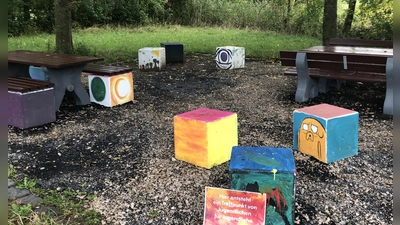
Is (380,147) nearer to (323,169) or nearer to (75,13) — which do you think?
(323,169)

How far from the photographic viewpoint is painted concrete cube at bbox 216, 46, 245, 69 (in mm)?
8758

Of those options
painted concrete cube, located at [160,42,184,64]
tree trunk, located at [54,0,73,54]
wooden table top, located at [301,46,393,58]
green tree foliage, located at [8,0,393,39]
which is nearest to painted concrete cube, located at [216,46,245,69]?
painted concrete cube, located at [160,42,184,64]

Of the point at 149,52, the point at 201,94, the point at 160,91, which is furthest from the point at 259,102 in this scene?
the point at 149,52

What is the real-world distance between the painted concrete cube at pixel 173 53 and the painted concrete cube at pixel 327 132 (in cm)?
588

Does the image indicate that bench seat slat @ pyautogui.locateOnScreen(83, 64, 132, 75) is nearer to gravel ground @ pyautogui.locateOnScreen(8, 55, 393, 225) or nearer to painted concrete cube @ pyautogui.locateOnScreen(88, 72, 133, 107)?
painted concrete cube @ pyautogui.locateOnScreen(88, 72, 133, 107)

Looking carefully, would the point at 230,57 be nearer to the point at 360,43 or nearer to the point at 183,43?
the point at 360,43

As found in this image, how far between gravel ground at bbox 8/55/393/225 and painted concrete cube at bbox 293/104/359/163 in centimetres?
10

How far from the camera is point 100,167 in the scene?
3953 mm

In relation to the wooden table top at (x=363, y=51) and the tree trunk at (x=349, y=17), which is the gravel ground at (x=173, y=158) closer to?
the wooden table top at (x=363, y=51)

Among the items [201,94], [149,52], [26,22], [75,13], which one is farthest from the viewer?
[75,13]

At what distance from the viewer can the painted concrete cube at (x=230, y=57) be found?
345 inches

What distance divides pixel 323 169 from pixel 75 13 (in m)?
18.1

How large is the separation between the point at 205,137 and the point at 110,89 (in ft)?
8.71

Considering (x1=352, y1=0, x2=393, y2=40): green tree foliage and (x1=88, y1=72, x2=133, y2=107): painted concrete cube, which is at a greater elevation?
(x1=352, y1=0, x2=393, y2=40): green tree foliage
